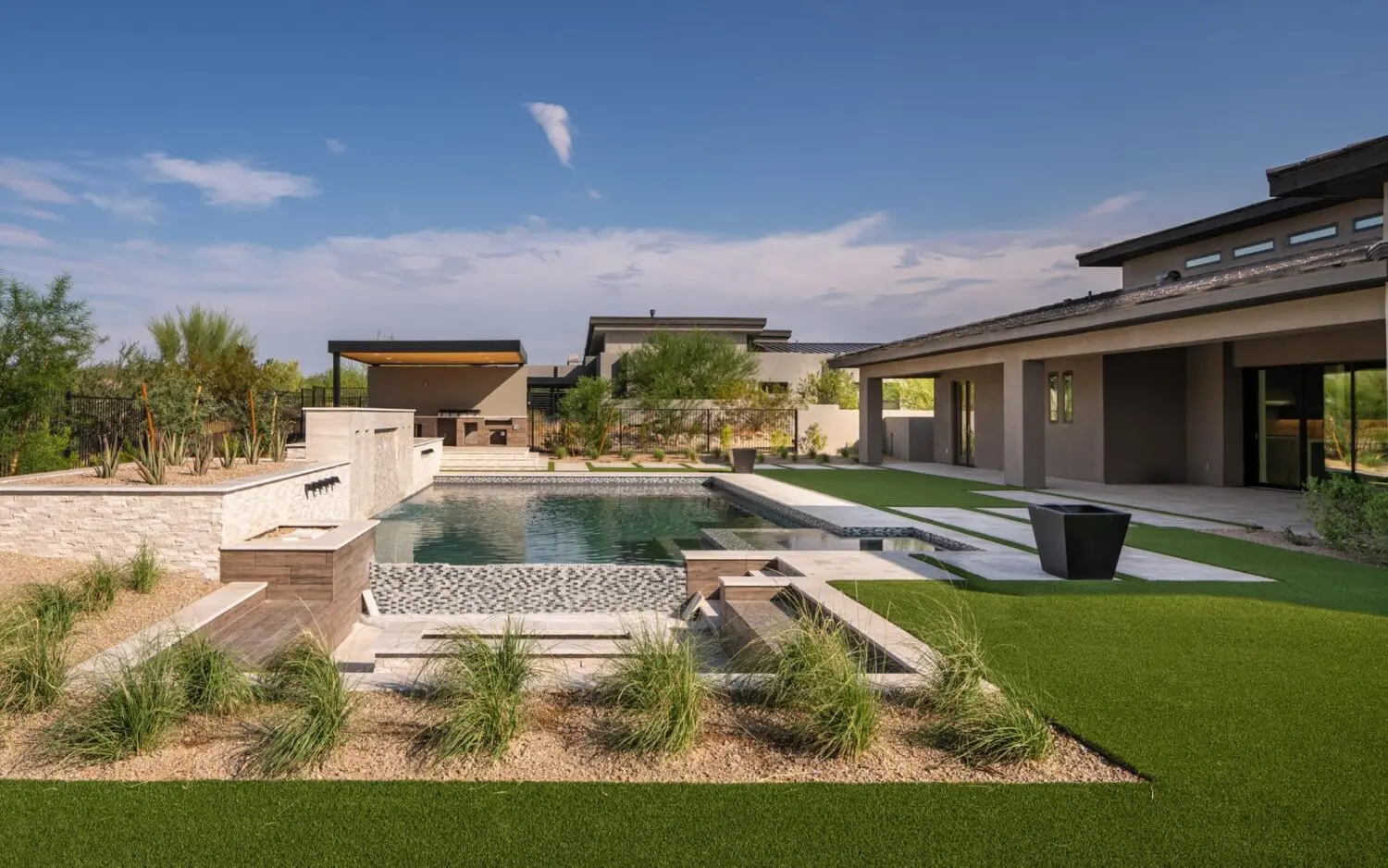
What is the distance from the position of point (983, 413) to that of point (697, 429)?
1120 centimetres

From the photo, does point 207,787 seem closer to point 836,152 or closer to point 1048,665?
point 1048,665

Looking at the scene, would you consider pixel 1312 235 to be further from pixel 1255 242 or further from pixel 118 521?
pixel 118 521

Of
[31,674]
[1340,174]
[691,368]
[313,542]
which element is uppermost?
[1340,174]

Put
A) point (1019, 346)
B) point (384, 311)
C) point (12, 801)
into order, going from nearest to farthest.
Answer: point (12, 801)
point (1019, 346)
point (384, 311)

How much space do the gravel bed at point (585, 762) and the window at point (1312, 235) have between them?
15.3 m

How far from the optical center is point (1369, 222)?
13719 millimetres

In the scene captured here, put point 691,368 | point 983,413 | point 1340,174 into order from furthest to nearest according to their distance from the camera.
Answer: point 691,368, point 983,413, point 1340,174

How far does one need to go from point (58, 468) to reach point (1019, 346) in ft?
56.0

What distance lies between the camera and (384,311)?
34.2m

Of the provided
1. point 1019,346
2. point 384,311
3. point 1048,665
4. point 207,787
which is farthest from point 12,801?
point 384,311

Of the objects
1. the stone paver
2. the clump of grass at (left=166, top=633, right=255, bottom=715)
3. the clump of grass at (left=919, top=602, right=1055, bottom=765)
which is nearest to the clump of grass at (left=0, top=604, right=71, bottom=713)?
the clump of grass at (left=166, top=633, right=255, bottom=715)

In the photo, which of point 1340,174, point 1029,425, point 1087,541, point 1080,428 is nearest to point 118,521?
point 1087,541

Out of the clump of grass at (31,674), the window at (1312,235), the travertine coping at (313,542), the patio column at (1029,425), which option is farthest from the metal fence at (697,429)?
the clump of grass at (31,674)

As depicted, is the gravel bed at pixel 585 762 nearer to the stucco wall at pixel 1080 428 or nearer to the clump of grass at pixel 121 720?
the clump of grass at pixel 121 720
